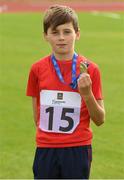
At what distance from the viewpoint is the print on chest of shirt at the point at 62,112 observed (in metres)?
4.27

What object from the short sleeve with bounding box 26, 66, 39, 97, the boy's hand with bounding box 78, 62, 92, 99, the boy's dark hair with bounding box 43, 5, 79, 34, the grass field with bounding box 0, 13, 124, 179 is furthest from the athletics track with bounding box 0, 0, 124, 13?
the boy's hand with bounding box 78, 62, 92, 99

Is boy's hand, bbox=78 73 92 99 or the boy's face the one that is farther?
the boy's face

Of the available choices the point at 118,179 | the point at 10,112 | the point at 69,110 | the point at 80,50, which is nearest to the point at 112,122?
the point at 10,112

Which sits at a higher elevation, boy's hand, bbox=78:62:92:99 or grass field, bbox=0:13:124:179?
boy's hand, bbox=78:62:92:99

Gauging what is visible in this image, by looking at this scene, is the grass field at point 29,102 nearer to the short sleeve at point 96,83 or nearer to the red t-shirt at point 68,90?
the red t-shirt at point 68,90

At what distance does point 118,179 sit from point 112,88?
6.11 m

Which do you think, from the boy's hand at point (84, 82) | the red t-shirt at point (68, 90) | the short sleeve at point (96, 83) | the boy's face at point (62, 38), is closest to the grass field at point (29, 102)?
the red t-shirt at point (68, 90)

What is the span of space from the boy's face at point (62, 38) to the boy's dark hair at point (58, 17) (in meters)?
0.03

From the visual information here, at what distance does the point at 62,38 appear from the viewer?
13.8 feet

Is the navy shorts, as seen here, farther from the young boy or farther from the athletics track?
the athletics track

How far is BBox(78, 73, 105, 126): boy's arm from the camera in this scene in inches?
155

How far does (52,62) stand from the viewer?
4348 mm

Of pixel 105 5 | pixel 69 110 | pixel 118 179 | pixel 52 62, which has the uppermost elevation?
pixel 105 5

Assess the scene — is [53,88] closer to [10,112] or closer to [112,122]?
[112,122]
